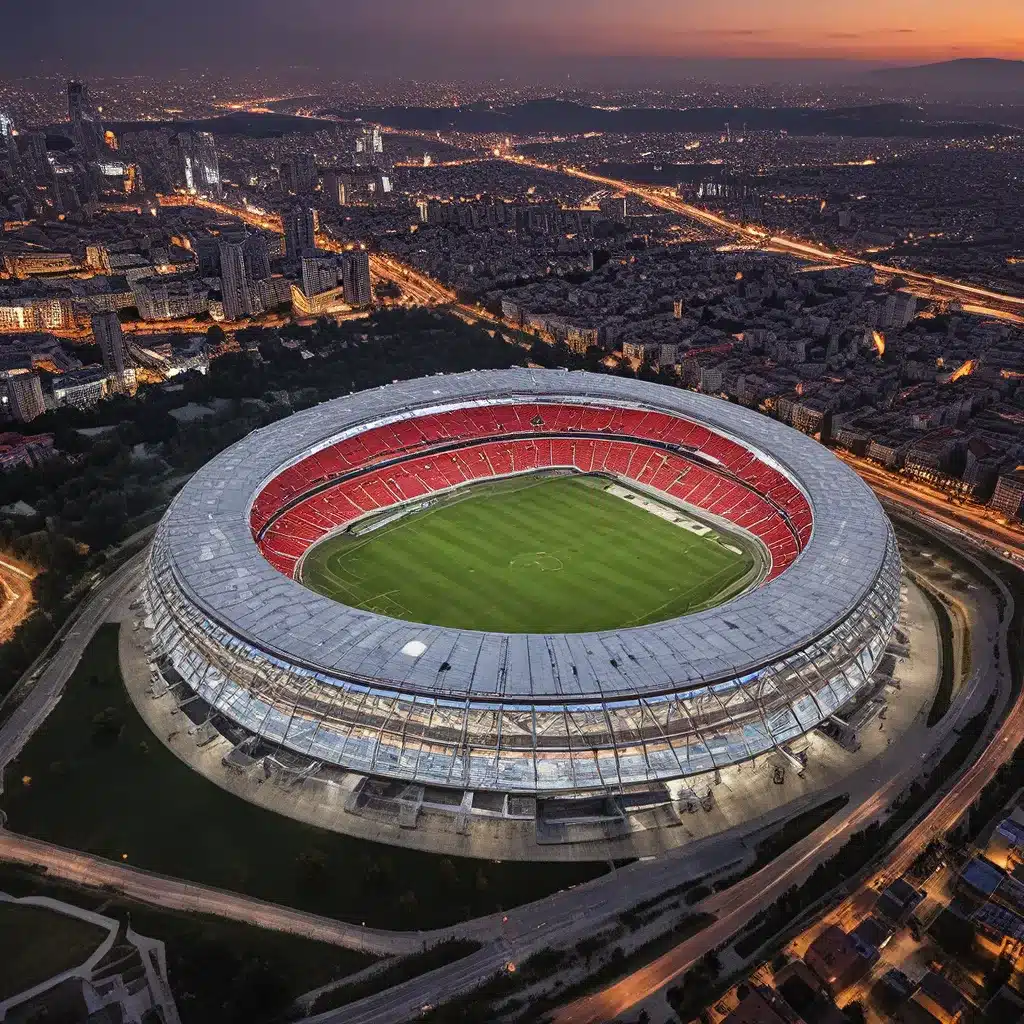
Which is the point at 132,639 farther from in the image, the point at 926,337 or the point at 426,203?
the point at 426,203

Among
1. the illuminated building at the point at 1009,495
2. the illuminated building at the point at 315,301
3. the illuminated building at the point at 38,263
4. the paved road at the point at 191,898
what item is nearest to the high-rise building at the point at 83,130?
the illuminated building at the point at 38,263

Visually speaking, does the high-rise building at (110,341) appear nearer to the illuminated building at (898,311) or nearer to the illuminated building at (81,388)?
the illuminated building at (81,388)

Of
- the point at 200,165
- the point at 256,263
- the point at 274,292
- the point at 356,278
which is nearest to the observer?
the point at 274,292

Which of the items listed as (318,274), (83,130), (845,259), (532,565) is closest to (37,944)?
(532,565)

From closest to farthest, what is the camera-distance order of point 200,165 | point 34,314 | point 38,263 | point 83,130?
point 34,314, point 38,263, point 200,165, point 83,130

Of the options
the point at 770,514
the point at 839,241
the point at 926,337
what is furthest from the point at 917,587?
the point at 839,241

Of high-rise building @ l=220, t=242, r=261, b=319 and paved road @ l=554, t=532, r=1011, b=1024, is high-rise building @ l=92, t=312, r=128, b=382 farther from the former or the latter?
paved road @ l=554, t=532, r=1011, b=1024

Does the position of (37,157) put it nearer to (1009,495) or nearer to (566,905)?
(1009,495)
